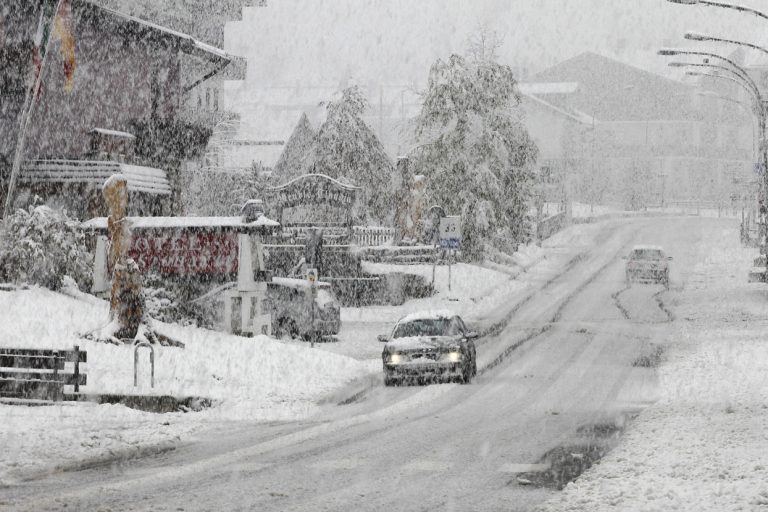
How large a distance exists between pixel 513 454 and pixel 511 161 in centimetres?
4454

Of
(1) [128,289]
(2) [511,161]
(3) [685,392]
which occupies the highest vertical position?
(2) [511,161]

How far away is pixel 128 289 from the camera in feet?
79.4

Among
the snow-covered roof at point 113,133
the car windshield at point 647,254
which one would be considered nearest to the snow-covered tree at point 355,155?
the car windshield at point 647,254

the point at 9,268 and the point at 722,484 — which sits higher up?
the point at 9,268

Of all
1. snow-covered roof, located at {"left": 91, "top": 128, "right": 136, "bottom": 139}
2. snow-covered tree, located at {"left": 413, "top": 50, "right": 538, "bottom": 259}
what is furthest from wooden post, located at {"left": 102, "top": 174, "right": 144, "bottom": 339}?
snow-covered tree, located at {"left": 413, "top": 50, "right": 538, "bottom": 259}

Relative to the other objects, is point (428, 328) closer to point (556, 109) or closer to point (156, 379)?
point (156, 379)

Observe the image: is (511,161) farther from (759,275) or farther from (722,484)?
(722,484)

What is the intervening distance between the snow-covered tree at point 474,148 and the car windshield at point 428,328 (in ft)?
103

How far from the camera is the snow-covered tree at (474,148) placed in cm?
5650

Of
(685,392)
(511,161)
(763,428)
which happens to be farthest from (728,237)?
(763,428)

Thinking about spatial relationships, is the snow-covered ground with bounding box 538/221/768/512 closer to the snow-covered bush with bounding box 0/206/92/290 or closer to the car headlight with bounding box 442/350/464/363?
the car headlight with bounding box 442/350/464/363

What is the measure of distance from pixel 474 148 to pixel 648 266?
11.6 meters

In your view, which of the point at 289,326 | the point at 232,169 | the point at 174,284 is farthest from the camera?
the point at 232,169

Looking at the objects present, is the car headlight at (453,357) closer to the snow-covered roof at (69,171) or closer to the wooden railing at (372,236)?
the snow-covered roof at (69,171)
